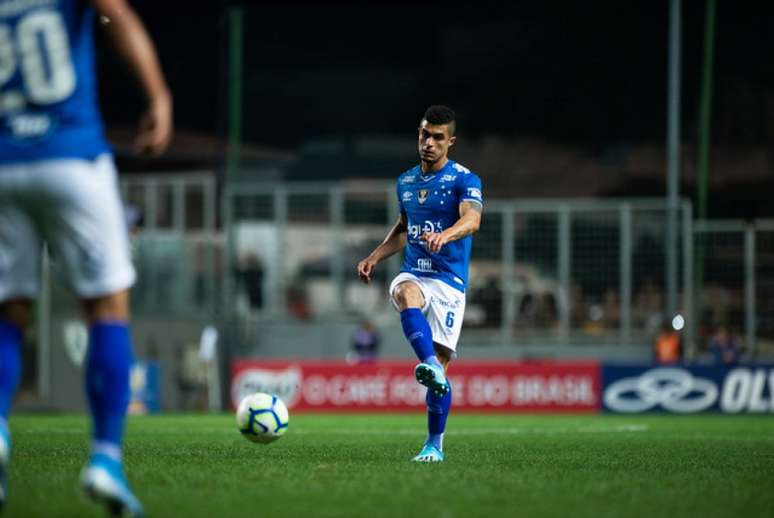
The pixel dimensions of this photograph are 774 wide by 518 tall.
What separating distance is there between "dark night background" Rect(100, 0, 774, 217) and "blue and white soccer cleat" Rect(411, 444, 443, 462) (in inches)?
839

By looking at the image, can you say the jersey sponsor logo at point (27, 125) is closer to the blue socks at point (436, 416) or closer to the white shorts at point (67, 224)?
the white shorts at point (67, 224)

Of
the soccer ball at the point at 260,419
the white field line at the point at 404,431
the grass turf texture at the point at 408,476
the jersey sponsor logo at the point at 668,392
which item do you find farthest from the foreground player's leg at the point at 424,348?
the jersey sponsor logo at the point at 668,392

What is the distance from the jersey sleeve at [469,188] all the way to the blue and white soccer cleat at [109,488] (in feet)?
15.7

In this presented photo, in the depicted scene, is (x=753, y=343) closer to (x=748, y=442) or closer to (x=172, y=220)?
(x=172, y=220)

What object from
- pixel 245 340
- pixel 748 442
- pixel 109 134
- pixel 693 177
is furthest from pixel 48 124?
pixel 109 134

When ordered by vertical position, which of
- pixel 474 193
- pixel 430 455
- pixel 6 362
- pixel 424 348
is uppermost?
pixel 474 193

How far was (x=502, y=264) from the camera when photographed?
2873 centimetres

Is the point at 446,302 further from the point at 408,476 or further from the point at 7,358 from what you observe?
the point at 7,358

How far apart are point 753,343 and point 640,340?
85.8 inches

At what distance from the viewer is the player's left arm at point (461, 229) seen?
9.33m

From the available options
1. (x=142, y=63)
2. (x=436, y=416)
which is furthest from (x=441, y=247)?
(x=142, y=63)

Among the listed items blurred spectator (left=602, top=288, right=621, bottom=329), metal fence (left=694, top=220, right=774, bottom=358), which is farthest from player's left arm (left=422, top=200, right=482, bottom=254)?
blurred spectator (left=602, top=288, right=621, bottom=329)

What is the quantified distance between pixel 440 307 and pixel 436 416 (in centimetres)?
84

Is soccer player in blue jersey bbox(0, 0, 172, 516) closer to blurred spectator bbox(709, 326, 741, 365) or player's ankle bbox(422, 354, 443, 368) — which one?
player's ankle bbox(422, 354, 443, 368)
